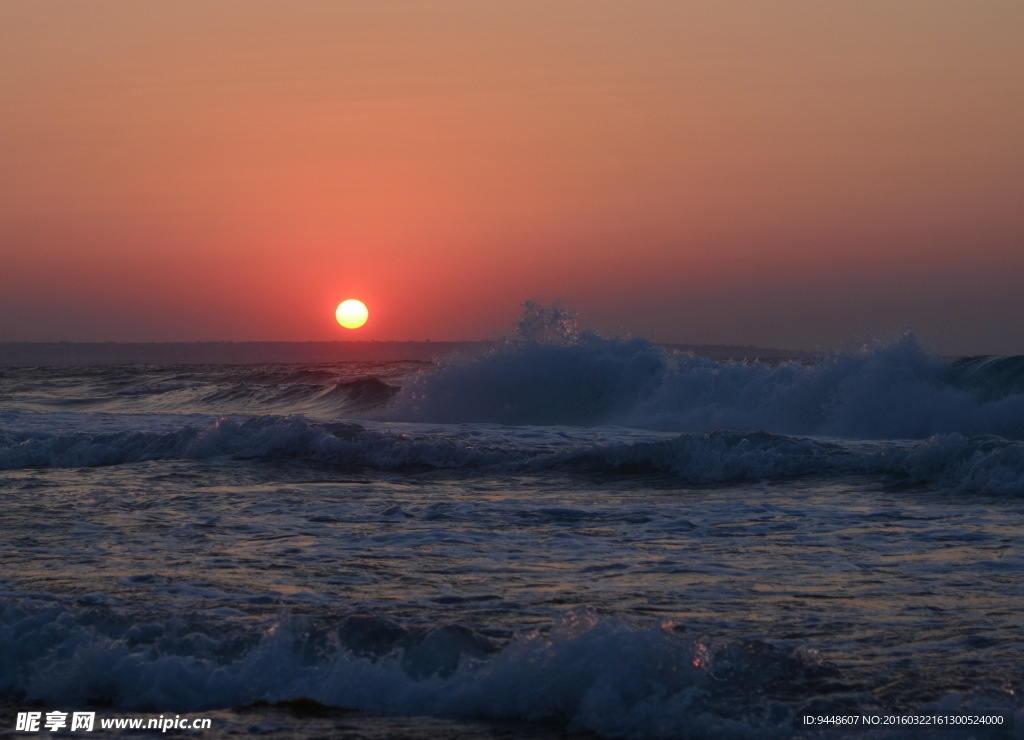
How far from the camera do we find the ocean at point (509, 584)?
4543 mm

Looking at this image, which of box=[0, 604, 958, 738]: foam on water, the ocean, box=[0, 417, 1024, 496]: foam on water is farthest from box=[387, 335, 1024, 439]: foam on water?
box=[0, 604, 958, 738]: foam on water

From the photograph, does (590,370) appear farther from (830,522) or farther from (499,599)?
(499,599)

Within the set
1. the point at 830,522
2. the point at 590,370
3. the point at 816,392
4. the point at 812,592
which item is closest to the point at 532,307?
the point at 590,370

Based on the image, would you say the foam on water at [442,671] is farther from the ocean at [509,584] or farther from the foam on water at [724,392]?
the foam on water at [724,392]

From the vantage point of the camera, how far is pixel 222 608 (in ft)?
19.3

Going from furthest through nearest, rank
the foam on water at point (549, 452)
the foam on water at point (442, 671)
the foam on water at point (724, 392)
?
1. the foam on water at point (724, 392)
2. the foam on water at point (549, 452)
3. the foam on water at point (442, 671)

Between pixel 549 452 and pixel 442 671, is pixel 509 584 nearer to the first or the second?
pixel 442 671

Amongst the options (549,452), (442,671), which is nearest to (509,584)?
(442,671)

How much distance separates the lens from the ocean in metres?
4.54

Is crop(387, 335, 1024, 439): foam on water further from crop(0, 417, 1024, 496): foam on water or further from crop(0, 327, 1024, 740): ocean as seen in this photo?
crop(0, 327, 1024, 740): ocean

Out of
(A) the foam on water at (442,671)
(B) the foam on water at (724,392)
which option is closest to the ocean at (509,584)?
(A) the foam on water at (442,671)

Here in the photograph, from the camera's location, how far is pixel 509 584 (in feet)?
21.5

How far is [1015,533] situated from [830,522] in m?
1.49

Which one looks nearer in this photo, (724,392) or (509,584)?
(509,584)
